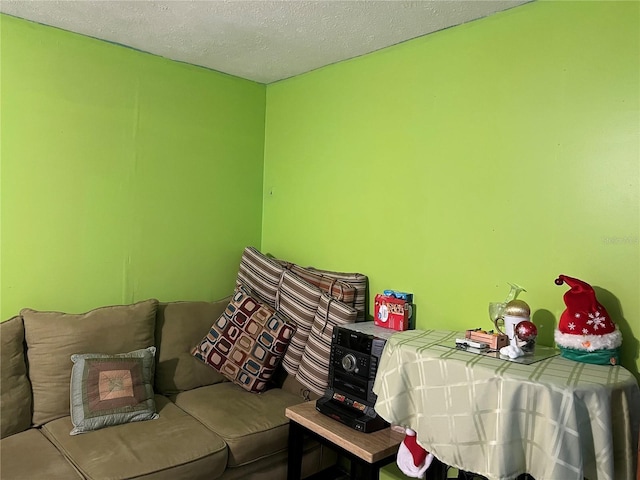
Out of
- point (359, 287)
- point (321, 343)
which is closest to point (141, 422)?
point (321, 343)

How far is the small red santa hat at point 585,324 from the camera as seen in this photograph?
1722 millimetres

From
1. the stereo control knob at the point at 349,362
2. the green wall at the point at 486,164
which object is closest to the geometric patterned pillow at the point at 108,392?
the stereo control knob at the point at 349,362

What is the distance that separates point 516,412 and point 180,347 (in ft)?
6.10

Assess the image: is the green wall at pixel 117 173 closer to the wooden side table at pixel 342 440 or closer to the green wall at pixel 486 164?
the green wall at pixel 486 164

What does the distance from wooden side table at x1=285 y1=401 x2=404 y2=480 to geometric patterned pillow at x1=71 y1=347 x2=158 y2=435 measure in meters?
0.68

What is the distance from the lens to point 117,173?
2803mm

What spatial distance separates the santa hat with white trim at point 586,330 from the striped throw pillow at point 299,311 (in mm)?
1251

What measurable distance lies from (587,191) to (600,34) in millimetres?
580

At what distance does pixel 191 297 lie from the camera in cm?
315

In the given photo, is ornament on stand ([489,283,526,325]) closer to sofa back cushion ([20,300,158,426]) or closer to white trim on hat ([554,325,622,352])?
white trim on hat ([554,325,622,352])

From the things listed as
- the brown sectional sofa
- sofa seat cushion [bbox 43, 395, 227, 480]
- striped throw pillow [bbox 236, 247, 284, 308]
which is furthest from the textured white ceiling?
sofa seat cushion [bbox 43, 395, 227, 480]

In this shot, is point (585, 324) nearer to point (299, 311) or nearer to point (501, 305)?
point (501, 305)

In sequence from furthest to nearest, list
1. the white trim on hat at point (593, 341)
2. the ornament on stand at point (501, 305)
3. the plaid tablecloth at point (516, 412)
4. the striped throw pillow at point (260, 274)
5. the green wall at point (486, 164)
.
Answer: the striped throw pillow at point (260, 274)
the ornament on stand at point (501, 305)
the green wall at point (486, 164)
the white trim on hat at point (593, 341)
the plaid tablecloth at point (516, 412)

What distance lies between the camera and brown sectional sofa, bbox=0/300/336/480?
6.63ft
